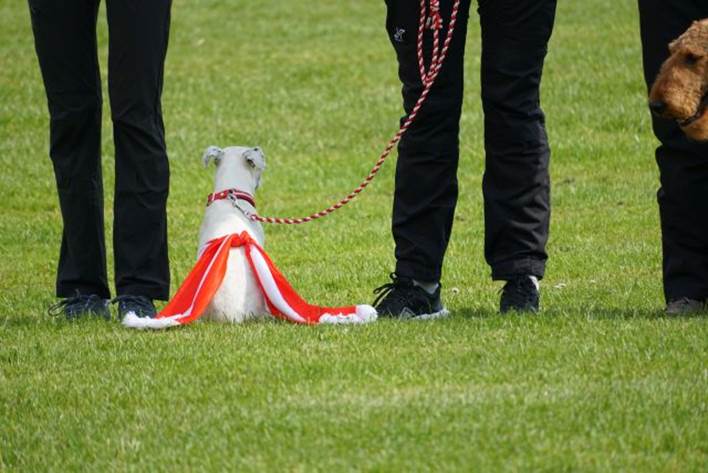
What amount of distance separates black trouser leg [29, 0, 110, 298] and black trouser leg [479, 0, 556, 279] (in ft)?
6.00

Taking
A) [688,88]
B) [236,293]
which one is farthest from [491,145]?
[236,293]

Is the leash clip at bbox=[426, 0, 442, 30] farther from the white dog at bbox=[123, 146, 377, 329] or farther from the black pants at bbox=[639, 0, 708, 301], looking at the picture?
the white dog at bbox=[123, 146, 377, 329]

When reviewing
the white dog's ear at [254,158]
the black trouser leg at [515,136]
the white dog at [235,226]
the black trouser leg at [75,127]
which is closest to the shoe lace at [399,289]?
the black trouser leg at [515,136]

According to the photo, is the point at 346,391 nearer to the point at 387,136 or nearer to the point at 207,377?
the point at 207,377

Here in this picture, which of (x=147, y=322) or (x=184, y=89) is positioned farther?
(x=184, y=89)

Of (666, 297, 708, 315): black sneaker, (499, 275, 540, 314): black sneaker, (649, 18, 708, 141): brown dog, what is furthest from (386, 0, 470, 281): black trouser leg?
(666, 297, 708, 315): black sneaker

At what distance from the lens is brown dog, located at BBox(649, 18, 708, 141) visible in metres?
5.73

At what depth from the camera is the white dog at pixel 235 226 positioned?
248 inches

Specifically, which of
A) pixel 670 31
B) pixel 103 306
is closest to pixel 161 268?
pixel 103 306

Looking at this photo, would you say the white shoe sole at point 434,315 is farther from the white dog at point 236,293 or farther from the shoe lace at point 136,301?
the shoe lace at point 136,301

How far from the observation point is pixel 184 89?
598 inches

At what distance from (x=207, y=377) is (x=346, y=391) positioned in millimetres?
607

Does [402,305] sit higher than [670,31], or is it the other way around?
[670,31]

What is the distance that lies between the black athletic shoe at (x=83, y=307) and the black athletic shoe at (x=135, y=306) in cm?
22
